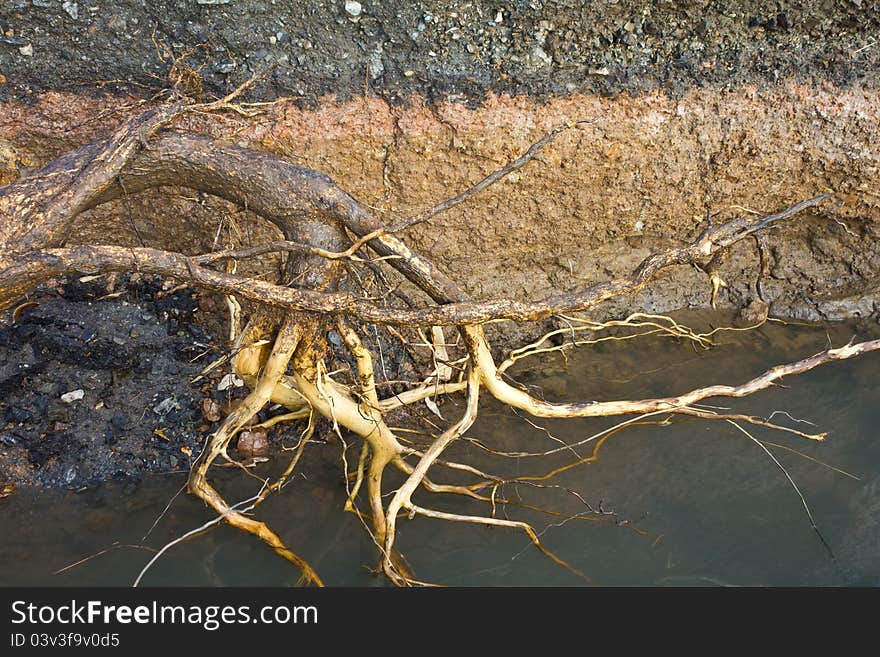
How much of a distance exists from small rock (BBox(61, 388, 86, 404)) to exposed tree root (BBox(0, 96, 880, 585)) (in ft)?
2.10

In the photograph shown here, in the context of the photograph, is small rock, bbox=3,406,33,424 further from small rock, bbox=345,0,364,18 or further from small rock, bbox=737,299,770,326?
small rock, bbox=737,299,770,326

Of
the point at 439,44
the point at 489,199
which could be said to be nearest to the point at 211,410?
the point at 489,199

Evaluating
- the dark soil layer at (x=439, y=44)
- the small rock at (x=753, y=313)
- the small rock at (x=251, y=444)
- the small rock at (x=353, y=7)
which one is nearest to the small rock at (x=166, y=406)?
the small rock at (x=251, y=444)

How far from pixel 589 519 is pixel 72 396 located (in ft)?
5.79

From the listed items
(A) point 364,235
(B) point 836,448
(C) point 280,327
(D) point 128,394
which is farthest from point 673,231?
(D) point 128,394

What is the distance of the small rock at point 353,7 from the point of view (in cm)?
277

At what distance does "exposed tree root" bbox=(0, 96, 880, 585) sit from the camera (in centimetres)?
212

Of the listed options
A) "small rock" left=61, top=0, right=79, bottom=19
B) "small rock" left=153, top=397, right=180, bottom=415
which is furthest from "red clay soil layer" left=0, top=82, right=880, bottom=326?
"small rock" left=153, top=397, right=180, bottom=415

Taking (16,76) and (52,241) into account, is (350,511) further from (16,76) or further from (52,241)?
(16,76)

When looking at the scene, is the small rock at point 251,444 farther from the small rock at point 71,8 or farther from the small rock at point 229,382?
the small rock at point 71,8

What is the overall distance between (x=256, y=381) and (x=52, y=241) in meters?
0.70

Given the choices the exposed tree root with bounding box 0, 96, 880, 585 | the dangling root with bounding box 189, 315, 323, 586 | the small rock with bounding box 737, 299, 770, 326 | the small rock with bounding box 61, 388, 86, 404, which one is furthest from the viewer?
the small rock with bounding box 737, 299, 770, 326

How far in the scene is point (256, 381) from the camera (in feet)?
8.20

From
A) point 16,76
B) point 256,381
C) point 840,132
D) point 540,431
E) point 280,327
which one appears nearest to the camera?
point 280,327
